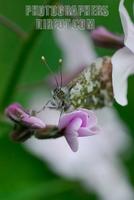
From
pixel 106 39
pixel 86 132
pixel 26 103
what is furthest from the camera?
pixel 26 103

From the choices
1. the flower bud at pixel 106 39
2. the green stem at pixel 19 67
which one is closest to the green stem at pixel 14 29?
the green stem at pixel 19 67

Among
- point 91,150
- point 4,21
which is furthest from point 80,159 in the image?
point 4,21

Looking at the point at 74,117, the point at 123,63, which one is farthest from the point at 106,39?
the point at 74,117

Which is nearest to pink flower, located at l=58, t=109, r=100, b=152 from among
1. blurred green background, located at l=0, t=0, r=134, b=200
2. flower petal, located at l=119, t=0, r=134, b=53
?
flower petal, located at l=119, t=0, r=134, b=53

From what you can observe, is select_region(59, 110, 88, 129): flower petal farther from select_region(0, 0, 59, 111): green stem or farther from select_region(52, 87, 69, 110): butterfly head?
select_region(0, 0, 59, 111): green stem

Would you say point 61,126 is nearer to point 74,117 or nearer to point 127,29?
point 74,117
